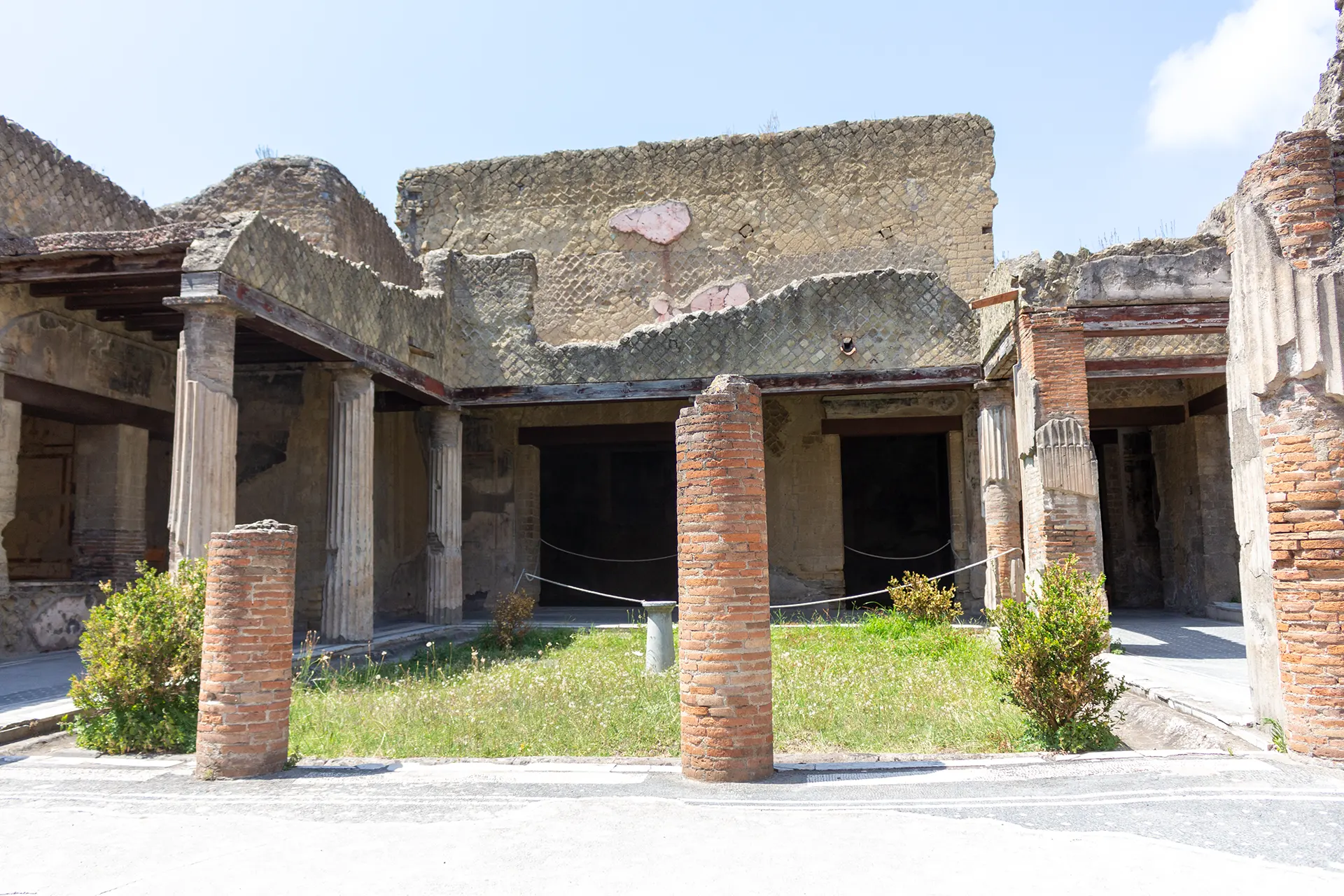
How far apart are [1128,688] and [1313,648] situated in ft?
6.56

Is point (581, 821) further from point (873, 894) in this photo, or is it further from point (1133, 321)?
point (1133, 321)

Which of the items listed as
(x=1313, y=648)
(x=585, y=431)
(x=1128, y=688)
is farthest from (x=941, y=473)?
(x=1313, y=648)

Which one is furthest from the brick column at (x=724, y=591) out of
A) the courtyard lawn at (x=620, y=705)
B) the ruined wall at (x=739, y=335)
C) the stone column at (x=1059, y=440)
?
the ruined wall at (x=739, y=335)

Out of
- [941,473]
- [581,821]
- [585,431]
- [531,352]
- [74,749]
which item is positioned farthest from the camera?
[941,473]

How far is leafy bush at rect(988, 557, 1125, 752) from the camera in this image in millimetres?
5234

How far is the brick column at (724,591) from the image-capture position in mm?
4516

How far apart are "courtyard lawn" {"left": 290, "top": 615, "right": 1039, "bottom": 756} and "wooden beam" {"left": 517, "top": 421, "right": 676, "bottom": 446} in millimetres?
4797

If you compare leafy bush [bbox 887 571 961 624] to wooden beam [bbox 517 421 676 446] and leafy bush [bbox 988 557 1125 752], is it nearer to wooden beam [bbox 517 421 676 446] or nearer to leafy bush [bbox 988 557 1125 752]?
wooden beam [bbox 517 421 676 446]

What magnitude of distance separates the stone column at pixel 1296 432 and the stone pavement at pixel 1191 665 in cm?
43

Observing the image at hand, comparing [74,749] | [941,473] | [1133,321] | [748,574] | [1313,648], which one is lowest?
[74,749]

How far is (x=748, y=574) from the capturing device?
4660mm

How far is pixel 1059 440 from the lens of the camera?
28.7 ft

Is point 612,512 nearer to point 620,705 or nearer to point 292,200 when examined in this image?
point 292,200

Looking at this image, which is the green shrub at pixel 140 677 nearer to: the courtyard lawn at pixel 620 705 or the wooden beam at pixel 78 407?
the courtyard lawn at pixel 620 705
